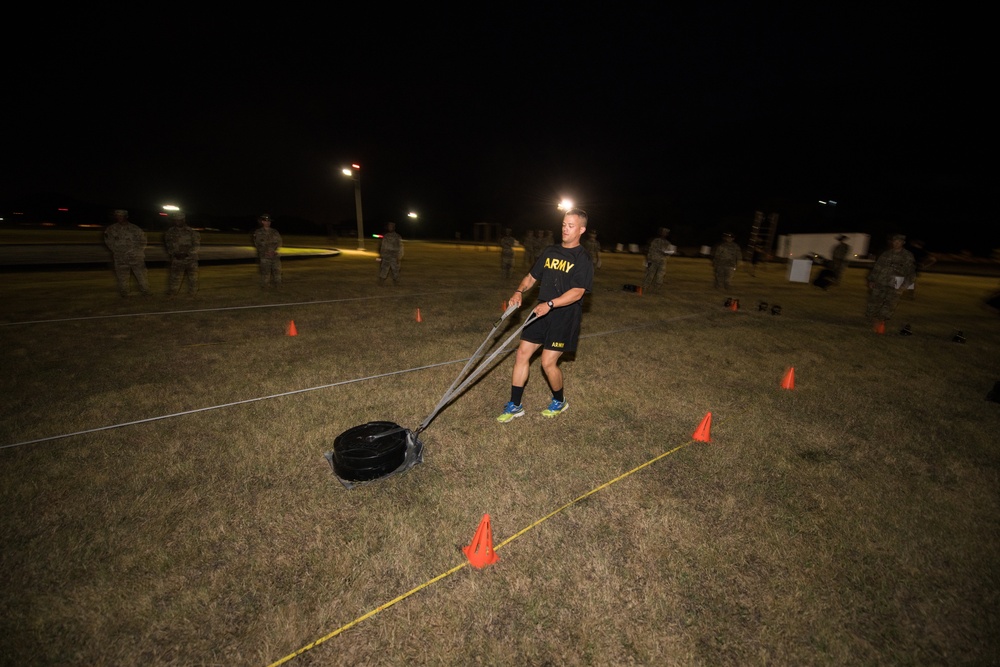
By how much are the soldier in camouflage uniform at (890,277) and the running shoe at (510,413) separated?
1022cm

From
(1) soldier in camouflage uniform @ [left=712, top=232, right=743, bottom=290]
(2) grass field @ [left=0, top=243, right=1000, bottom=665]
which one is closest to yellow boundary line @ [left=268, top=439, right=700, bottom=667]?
(2) grass field @ [left=0, top=243, right=1000, bottom=665]

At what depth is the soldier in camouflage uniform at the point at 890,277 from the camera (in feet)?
30.7

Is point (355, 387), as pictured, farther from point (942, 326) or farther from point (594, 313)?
point (942, 326)

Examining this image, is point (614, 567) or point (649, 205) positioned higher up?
point (649, 205)

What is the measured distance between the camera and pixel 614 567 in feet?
8.71

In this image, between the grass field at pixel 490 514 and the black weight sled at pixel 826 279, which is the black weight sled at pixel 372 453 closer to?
the grass field at pixel 490 514

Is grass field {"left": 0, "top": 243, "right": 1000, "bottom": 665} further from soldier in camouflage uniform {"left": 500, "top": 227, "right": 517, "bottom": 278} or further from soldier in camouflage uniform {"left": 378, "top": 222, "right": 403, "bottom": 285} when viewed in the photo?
soldier in camouflage uniform {"left": 500, "top": 227, "right": 517, "bottom": 278}

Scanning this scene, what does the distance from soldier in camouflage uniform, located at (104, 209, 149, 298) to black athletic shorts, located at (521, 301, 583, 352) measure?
10.9 m

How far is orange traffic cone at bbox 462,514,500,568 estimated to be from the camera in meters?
2.59

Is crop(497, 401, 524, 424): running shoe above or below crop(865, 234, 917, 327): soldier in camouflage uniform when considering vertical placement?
below

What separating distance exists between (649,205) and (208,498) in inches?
3479

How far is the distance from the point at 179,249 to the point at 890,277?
17845 millimetres

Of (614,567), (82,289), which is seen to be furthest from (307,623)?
(82,289)

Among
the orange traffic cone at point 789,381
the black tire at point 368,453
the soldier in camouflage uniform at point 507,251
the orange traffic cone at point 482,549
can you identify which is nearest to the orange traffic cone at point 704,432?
the orange traffic cone at point 789,381
